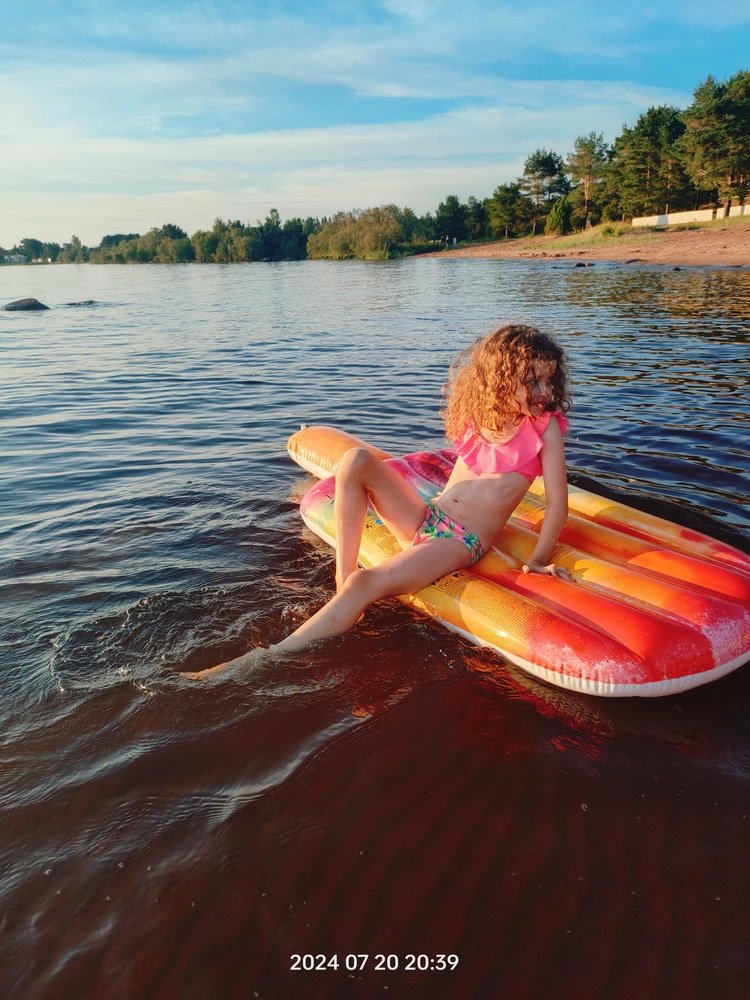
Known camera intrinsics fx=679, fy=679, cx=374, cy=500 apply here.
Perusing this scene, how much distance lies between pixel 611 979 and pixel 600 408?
668 centimetres

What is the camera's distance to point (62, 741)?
2.72m

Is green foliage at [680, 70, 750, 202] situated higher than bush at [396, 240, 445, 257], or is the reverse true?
green foliage at [680, 70, 750, 202]

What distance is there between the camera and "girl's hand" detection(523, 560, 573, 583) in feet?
11.2

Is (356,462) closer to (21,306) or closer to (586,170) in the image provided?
(21,306)

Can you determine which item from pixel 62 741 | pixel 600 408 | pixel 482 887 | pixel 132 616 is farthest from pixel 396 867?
pixel 600 408

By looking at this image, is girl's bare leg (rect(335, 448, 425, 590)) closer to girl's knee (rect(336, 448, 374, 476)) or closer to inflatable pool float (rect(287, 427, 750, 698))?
girl's knee (rect(336, 448, 374, 476))

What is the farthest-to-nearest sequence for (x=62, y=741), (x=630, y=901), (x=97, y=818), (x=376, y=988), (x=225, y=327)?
(x=225, y=327) → (x=62, y=741) → (x=97, y=818) → (x=630, y=901) → (x=376, y=988)

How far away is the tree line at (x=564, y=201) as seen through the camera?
43094 millimetres

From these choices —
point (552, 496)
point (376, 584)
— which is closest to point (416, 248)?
point (552, 496)

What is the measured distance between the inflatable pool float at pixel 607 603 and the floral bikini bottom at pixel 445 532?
11cm

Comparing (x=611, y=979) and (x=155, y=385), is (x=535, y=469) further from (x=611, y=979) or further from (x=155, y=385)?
(x=155, y=385)

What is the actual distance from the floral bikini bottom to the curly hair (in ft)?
1.75
